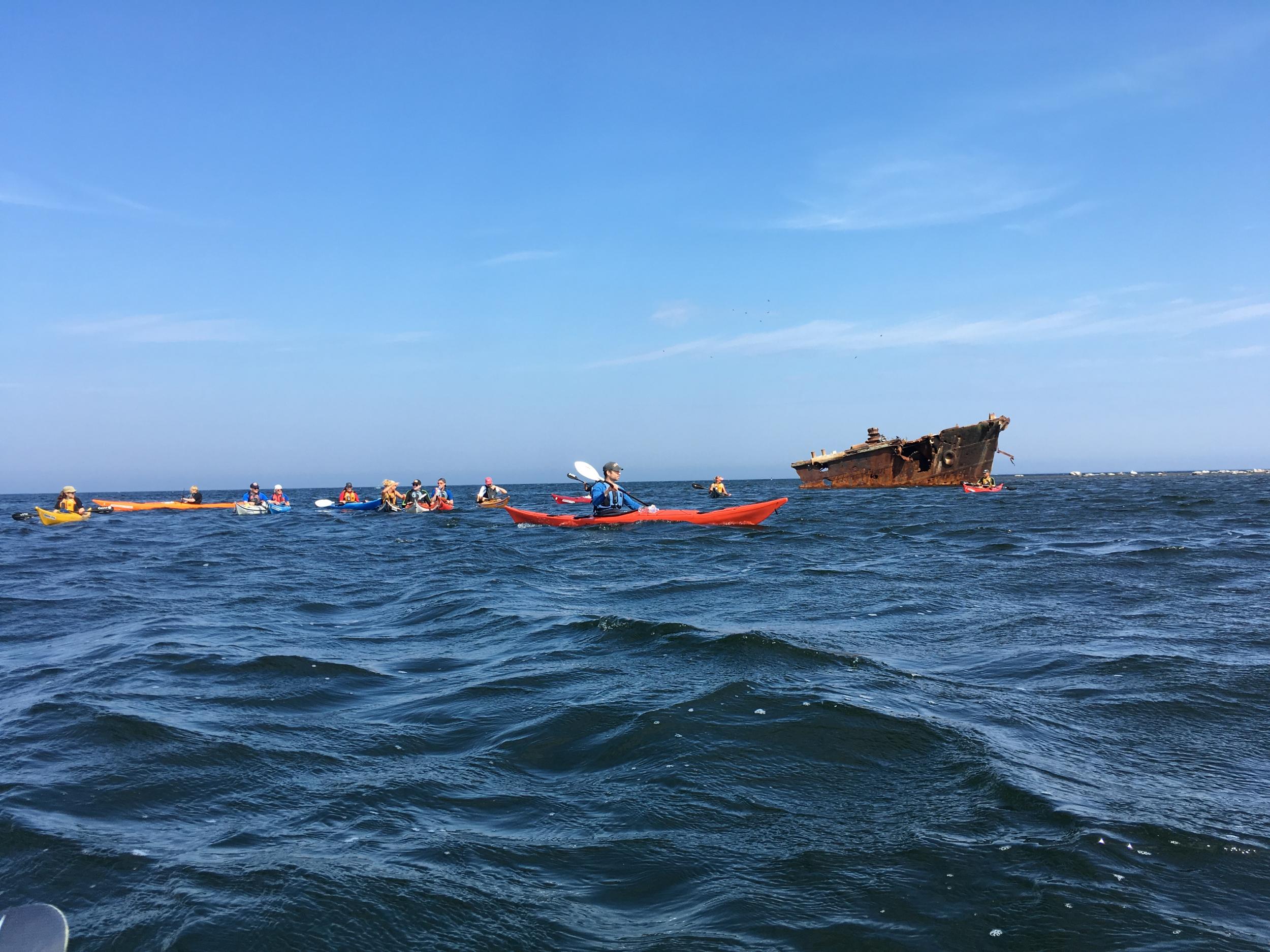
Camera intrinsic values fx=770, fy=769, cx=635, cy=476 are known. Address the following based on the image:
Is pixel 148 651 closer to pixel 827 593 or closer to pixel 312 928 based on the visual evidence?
pixel 312 928

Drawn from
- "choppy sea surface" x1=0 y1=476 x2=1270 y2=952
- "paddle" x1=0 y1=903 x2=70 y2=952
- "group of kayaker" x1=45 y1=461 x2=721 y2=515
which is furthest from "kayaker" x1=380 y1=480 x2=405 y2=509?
"paddle" x1=0 y1=903 x2=70 y2=952

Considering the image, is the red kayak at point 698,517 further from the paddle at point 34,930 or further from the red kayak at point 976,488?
the red kayak at point 976,488

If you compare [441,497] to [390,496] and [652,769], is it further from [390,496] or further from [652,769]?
[652,769]

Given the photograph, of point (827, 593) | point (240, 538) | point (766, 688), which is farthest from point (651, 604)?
point (240, 538)

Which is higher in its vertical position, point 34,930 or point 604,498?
point 604,498

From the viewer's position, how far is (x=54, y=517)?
3077cm

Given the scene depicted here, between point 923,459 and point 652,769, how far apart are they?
50.9 meters

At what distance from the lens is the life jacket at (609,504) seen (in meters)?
22.5

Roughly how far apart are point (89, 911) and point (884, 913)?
3.30 meters

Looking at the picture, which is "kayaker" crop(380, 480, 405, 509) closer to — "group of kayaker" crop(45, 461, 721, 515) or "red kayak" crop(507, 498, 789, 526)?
"group of kayaker" crop(45, 461, 721, 515)

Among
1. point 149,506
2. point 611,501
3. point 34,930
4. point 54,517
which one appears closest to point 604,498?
point 611,501

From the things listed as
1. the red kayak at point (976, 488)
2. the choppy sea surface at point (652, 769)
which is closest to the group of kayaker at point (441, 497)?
the choppy sea surface at point (652, 769)

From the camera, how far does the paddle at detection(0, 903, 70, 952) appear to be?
2.79 m

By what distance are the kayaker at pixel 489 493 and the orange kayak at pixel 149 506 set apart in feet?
49.3
